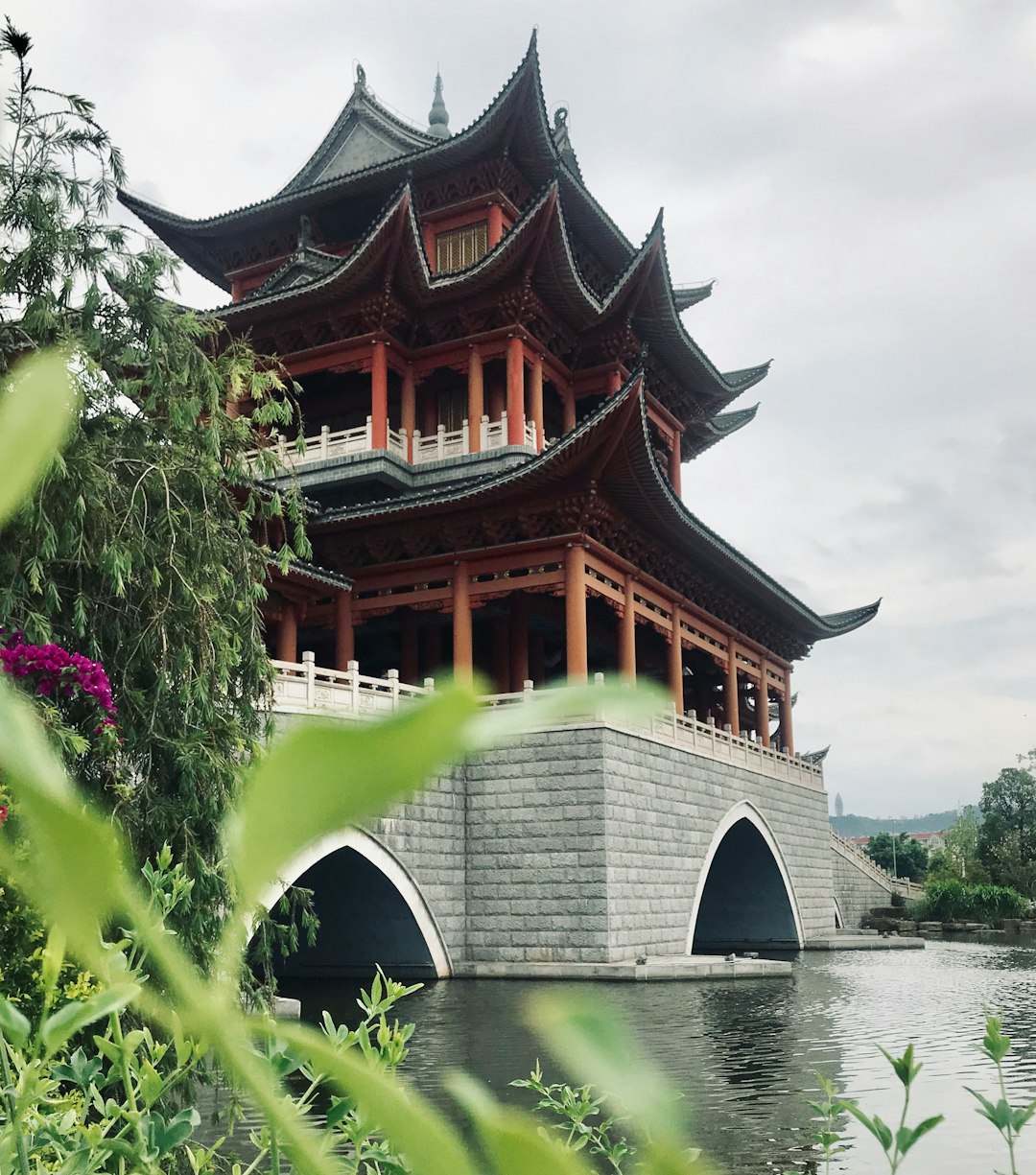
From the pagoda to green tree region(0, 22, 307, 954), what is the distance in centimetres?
540

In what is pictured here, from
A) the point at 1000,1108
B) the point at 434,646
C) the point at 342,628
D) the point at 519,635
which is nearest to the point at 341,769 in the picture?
the point at 1000,1108

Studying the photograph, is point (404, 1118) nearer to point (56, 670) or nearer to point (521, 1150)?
point (521, 1150)

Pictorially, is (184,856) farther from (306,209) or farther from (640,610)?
(306,209)

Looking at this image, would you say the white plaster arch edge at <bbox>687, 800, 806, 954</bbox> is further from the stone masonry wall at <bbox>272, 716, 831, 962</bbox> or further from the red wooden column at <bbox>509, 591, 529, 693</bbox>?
the red wooden column at <bbox>509, 591, 529, 693</bbox>

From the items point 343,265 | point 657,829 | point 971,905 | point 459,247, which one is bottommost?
point 971,905

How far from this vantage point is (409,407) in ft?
53.7

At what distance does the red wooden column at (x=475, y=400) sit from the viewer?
1556 cm

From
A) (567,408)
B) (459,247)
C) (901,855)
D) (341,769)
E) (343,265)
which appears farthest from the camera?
(901,855)

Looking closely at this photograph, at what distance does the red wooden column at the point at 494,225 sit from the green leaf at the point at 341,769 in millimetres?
18040

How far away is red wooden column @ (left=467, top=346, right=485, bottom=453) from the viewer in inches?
613

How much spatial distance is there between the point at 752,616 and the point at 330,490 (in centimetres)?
759

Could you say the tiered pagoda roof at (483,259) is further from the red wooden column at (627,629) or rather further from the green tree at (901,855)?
the green tree at (901,855)

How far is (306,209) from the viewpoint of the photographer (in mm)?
19000

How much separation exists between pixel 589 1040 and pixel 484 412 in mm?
16541
